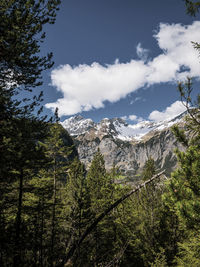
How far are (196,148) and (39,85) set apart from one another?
Result: 784cm

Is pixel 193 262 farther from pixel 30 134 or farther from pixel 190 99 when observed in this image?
pixel 30 134

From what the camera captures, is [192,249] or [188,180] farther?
[192,249]

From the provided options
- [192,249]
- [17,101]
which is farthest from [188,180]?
[17,101]

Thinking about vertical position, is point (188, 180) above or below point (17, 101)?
below

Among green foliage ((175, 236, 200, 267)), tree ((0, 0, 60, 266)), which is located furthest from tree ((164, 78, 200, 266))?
tree ((0, 0, 60, 266))

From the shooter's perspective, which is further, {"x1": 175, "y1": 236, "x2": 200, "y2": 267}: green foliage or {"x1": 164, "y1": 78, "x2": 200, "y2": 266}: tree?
{"x1": 175, "y1": 236, "x2": 200, "y2": 267}: green foliage

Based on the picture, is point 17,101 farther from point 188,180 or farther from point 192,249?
point 192,249

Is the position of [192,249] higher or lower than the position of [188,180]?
lower

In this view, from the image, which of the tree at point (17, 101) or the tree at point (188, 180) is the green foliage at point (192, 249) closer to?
the tree at point (188, 180)

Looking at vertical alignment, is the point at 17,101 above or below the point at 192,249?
above

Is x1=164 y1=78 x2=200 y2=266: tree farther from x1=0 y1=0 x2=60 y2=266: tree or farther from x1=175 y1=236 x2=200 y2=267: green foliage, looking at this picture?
x1=0 y1=0 x2=60 y2=266: tree

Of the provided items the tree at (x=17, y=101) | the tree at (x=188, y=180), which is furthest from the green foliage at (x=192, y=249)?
the tree at (x=17, y=101)

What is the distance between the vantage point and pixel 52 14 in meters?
7.28

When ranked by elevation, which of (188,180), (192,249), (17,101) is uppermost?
(17,101)
